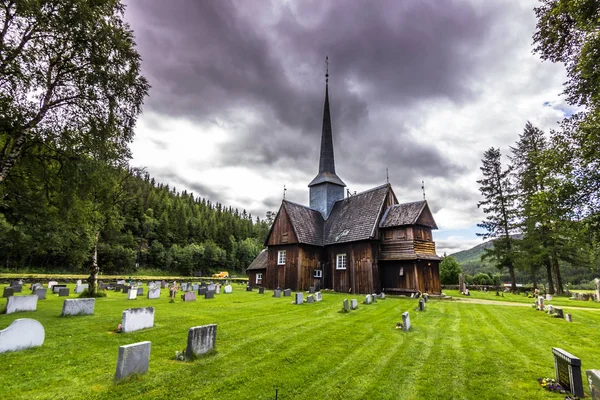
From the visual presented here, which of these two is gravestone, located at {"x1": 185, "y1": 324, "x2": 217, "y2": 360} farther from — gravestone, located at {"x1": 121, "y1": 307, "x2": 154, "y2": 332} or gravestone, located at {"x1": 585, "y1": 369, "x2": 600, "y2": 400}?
gravestone, located at {"x1": 585, "y1": 369, "x2": 600, "y2": 400}

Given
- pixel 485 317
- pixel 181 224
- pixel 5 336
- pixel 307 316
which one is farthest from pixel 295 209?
pixel 181 224

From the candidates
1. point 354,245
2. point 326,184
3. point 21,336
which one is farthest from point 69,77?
point 326,184

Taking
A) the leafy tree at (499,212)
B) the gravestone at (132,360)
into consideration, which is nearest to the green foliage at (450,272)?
the leafy tree at (499,212)

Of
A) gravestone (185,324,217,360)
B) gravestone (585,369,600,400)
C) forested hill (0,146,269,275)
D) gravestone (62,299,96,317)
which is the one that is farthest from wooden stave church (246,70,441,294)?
gravestone (185,324,217,360)

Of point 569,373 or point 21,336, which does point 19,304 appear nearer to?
point 21,336

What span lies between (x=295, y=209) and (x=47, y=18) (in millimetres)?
21712

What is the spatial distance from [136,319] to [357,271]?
690 inches

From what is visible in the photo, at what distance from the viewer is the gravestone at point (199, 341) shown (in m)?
6.20

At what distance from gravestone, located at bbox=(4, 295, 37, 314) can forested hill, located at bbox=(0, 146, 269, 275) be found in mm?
3126

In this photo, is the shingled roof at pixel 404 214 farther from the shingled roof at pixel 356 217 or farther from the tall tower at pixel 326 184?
the tall tower at pixel 326 184

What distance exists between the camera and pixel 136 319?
840cm

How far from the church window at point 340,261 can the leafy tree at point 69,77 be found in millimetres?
18693

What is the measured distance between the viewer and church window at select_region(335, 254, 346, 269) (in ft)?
80.1

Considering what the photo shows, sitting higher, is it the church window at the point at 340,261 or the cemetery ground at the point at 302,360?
the church window at the point at 340,261
